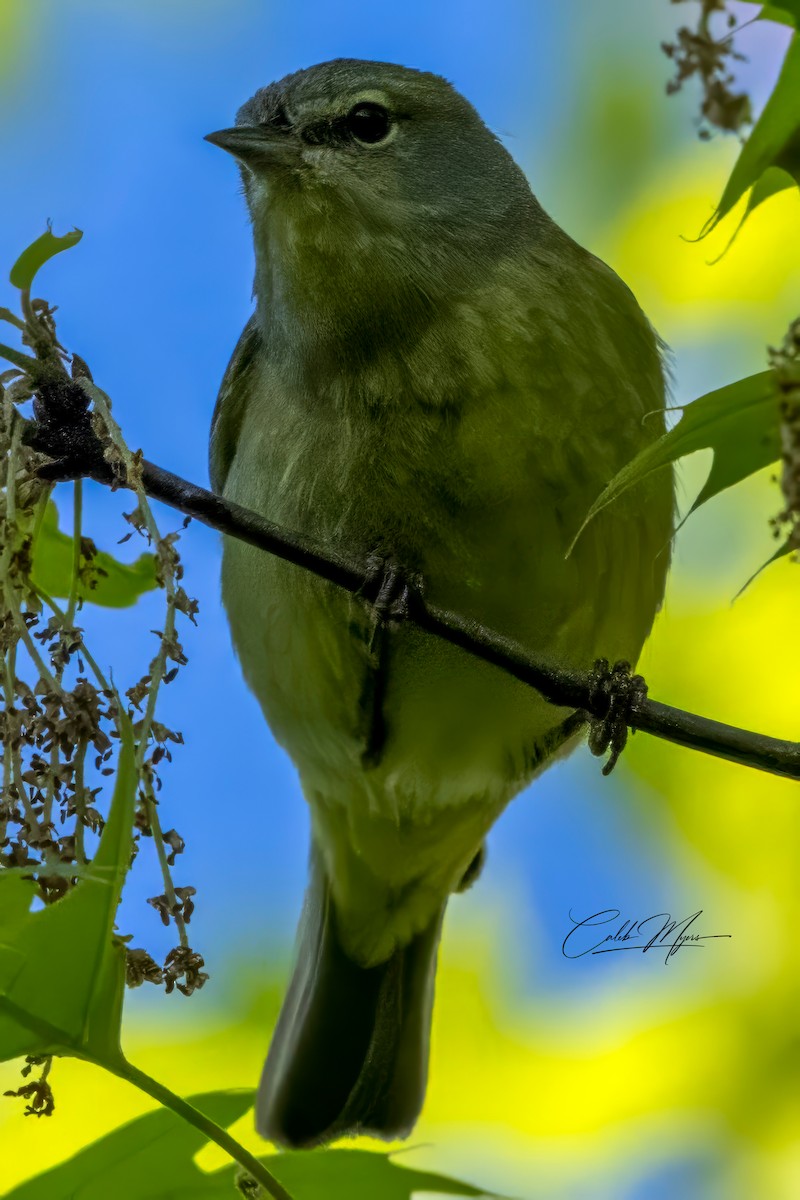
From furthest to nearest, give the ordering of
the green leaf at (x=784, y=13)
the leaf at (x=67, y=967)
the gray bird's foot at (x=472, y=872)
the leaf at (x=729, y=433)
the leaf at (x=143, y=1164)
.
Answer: the gray bird's foot at (x=472, y=872) → the leaf at (x=143, y=1164) → the leaf at (x=67, y=967) → the leaf at (x=729, y=433) → the green leaf at (x=784, y=13)

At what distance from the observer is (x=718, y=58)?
1.53 m

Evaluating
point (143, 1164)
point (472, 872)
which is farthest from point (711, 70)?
point (472, 872)

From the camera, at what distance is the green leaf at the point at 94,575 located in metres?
2.71

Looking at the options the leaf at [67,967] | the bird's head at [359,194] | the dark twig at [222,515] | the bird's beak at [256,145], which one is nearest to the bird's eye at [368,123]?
the bird's head at [359,194]

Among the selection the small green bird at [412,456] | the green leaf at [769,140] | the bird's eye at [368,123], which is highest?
the bird's eye at [368,123]

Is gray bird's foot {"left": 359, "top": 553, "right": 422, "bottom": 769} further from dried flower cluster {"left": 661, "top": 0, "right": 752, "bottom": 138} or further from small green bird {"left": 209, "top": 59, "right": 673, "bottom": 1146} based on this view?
dried flower cluster {"left": 661, "top": 0, "right": 752, "bottom": 138}

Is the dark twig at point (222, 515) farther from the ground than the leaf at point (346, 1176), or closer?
farther from the ground

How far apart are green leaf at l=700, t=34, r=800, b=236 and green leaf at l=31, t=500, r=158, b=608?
1515 mm

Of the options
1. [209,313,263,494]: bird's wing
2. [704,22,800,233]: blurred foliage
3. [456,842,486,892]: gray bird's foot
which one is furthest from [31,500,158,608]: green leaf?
[456,842,486,892]: gray bird's foot

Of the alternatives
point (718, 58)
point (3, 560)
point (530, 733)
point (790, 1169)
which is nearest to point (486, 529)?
point (530, 733)

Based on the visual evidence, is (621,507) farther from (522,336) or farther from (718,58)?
(718,58)

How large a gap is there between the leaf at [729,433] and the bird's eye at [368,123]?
2539mm

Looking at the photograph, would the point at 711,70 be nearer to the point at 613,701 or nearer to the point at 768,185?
the point at 768,185

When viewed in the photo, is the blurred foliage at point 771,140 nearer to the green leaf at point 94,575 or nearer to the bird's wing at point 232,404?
the green leaf at point 94,575
